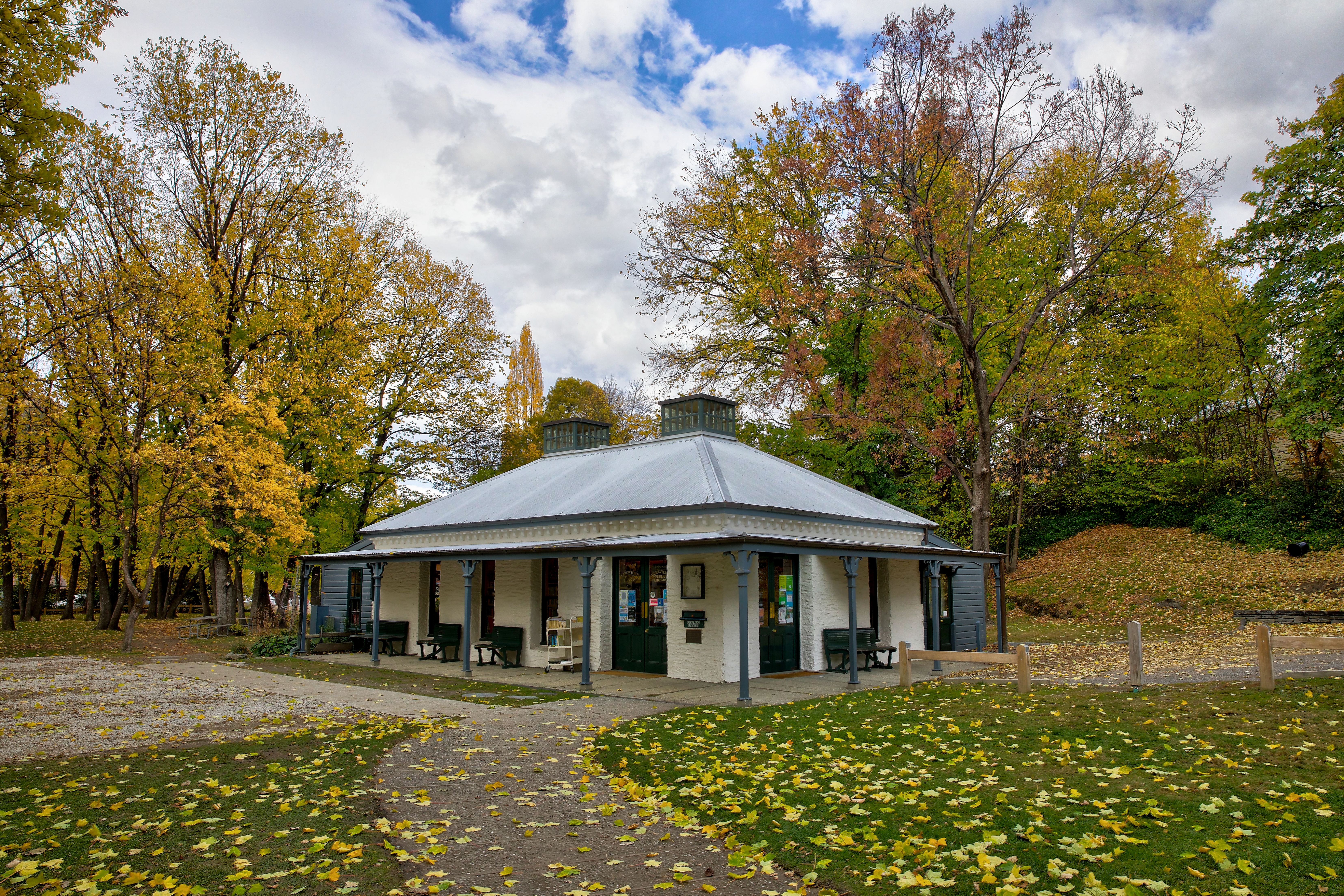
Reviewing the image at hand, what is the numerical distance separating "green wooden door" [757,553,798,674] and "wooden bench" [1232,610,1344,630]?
1012 centimetres

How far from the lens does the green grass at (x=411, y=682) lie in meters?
12.7

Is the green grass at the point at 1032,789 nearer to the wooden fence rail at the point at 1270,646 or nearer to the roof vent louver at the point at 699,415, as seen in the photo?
the wooden fence rail at the point at 1270,646

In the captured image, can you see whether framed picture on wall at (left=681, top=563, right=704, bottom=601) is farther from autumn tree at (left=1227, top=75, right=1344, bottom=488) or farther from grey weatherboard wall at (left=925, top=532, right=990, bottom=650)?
autumn tree at (left=1227, top=75, right=1344, bottom=488)

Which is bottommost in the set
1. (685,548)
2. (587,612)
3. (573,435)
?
(587,612)

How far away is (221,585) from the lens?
24422 mm

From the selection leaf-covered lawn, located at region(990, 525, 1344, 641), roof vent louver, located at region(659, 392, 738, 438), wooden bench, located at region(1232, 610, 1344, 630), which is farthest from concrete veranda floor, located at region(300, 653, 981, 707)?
leaf-covered lawn, located at region(990, 525, 1344, 641)

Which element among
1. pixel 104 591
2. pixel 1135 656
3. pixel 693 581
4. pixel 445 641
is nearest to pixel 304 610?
pixel 445 641

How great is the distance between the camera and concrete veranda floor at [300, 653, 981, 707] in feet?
40.4

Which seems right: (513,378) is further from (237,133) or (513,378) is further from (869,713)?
(869,713)

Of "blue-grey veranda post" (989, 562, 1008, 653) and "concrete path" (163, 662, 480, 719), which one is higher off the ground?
"blue-grey veranda post" (989, 562, 1008, 653)

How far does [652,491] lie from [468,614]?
4320 millimetres

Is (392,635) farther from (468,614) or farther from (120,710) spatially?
(120,710)

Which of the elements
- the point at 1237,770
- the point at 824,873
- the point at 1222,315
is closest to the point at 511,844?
the point at 824,873

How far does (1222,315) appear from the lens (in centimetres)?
2505
